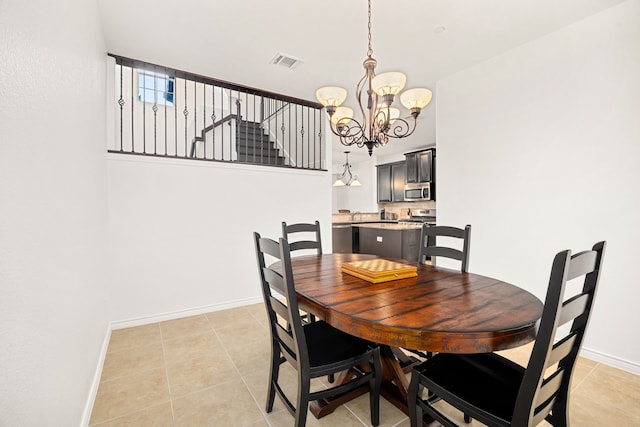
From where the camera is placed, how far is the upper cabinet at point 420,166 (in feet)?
21.7

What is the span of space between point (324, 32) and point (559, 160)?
2391 millimetres

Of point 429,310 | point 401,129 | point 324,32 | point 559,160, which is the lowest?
point 429,310

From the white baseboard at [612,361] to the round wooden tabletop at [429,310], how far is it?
153 centimetres

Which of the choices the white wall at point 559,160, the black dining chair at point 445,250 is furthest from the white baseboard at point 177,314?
the white wall at point 559,160

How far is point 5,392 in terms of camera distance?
702 mm

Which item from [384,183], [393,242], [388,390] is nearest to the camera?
[388,390]

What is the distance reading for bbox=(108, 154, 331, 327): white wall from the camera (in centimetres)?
280

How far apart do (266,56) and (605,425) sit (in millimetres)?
3816

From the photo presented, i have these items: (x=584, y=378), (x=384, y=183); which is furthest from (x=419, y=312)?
(x=384, y=183)

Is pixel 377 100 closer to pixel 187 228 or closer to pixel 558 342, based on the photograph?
pixel 558 342

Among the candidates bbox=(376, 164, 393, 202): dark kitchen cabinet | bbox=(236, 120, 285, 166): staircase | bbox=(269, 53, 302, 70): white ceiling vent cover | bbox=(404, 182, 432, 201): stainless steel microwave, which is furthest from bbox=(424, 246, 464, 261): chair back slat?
bbox=(376, 164, 393, 202): dark kitchen cabinet

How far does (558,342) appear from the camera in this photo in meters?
0.95

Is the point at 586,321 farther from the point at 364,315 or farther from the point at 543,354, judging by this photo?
the point at 364,315

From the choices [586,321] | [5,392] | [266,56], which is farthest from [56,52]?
[586,321]
